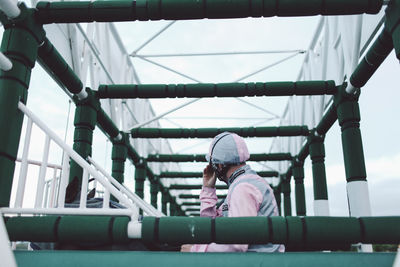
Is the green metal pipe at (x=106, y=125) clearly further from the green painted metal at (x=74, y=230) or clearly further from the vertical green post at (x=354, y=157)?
the green painted metal at (x=74, y=230)

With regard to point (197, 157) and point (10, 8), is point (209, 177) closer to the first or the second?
point (10, 8)

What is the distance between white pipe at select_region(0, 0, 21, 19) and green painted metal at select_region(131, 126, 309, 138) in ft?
17.7

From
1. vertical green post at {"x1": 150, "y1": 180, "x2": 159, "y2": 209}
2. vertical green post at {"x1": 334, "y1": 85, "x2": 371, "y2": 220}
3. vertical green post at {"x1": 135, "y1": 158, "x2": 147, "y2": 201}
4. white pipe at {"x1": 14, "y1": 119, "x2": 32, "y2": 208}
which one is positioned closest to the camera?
white pipe at {"x1": 14, "y1": 119, "x2": 32, "y2": 208}

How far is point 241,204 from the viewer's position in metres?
2.05

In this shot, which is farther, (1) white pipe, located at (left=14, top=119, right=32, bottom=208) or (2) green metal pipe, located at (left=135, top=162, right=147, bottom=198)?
(2) green metal pipe, located at (left=135, top=162, right=147, bottom=198)

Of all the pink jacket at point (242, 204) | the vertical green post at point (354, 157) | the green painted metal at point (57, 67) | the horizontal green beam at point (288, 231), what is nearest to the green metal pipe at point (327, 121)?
the vertical green post at point (354, 157)

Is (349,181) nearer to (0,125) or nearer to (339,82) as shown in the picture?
(339,82)

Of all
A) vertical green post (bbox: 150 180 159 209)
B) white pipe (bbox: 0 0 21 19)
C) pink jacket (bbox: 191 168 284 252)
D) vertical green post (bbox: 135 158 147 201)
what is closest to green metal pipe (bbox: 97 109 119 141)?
vertical green post (bbox: 135 158 147 201)

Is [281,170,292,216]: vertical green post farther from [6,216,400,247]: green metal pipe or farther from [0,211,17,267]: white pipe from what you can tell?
[0,211,17,267]: white pipe

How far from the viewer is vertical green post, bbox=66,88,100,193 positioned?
5.77 metres

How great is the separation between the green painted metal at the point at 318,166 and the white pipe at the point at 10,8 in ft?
22.0

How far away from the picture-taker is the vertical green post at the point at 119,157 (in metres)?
8.38

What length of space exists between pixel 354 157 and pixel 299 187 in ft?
17.9

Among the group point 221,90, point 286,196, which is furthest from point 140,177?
point 286,196
